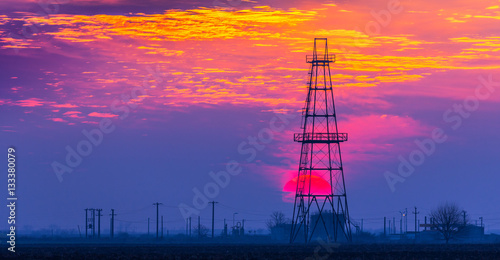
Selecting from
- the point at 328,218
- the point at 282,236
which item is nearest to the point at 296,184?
the point at 328,218

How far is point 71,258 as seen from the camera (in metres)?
58.0

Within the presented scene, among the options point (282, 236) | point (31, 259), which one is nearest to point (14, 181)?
point (31, 259)

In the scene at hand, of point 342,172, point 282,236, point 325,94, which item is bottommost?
point 282,236

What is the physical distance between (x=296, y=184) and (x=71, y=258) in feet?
Result: 118

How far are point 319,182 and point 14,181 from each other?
50154mm

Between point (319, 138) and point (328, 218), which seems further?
point (328, 218)

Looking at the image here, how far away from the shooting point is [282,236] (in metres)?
188

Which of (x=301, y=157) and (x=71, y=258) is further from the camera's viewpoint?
(x=301, y=157)

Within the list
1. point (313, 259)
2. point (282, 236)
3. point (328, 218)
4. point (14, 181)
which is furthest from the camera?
point (282, 236)

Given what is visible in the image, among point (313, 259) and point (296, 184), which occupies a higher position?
point (296, 184)

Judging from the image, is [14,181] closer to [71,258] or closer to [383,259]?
[71,258]

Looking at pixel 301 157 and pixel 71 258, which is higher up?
pixel 301 157

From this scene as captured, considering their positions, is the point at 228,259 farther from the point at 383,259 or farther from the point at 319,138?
the point at 319,138

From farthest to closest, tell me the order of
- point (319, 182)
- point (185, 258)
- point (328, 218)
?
point (328, 218) → point (319, 182) → point (185, 258)
